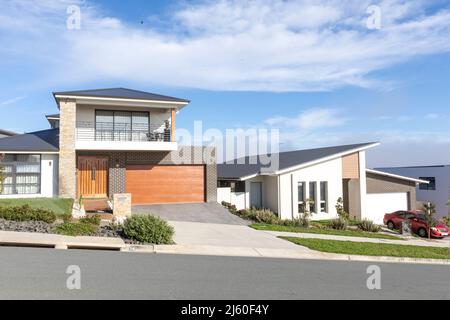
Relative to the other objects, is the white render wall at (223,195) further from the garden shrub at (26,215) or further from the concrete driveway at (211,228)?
the garden shrub at (26,215)

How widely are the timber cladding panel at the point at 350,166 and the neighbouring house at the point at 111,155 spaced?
31.6 ft

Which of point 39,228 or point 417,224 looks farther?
point 417,224

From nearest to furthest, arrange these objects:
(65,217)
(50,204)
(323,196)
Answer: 1. (65,217)
2. (50,204)
3. (323,196)

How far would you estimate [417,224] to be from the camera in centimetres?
2383

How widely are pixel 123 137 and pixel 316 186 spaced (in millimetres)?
12931

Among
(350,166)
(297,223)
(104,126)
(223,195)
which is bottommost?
(297,223)

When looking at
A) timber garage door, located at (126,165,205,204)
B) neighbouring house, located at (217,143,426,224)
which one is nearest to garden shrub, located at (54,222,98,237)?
timber garage door, located at (126,165,205,204)

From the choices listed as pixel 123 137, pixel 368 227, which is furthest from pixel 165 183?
pixel 368 227

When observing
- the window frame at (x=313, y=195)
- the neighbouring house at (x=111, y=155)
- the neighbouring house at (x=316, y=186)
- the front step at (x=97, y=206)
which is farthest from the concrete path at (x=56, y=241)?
the window frame at (x=313, y=195)

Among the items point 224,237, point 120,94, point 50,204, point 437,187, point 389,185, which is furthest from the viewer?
point 437,187

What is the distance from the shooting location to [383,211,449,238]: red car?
2281 centimetres

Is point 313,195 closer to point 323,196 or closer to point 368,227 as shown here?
point 323,196

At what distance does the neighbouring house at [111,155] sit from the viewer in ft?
64.6

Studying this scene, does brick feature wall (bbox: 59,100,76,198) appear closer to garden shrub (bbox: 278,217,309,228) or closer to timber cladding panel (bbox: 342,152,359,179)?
garden shrub (bbox: 278,217,309,228)
